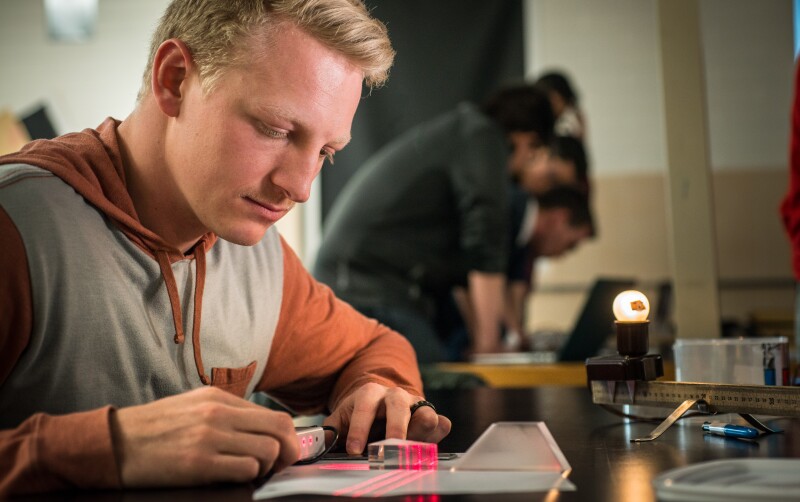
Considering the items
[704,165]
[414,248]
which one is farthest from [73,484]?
[414,248]

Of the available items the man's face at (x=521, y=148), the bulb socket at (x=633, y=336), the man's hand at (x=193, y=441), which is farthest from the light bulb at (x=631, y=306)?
the man's face at (x=521, y=148)

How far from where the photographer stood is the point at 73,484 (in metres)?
0.65

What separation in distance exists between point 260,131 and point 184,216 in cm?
18

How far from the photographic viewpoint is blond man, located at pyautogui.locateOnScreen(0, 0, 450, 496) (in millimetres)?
856

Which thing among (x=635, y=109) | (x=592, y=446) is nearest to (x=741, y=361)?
(x=592, y=446)

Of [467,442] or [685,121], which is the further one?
[685,121]

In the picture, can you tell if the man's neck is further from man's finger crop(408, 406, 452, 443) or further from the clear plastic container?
the clear plastic container

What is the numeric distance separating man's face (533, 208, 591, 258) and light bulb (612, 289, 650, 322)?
370cm

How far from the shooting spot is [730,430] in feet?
2.94

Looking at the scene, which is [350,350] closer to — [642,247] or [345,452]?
[345,452]

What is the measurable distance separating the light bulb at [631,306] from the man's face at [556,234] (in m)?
3.70

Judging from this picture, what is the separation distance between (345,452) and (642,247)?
13.6 feet

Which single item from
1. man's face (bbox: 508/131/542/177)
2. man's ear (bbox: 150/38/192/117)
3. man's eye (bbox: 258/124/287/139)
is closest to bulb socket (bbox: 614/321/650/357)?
man's eye (bbox: 258/124/287/139)

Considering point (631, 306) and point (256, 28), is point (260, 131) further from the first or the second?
point (631, 306)
